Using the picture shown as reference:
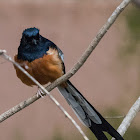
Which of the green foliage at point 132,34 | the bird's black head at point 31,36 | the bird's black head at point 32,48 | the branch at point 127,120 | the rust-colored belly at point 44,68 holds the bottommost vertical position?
the green foliage at point 132,34

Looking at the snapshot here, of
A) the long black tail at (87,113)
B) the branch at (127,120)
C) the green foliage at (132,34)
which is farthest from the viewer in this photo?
the green foliage at (132,34)

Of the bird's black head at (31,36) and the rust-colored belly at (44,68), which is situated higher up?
the bird's black head at (31,36)

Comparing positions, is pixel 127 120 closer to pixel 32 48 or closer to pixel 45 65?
pixel 45 65

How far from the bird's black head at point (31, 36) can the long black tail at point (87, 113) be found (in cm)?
38

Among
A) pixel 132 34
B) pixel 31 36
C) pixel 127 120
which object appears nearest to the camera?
pixel 127 120

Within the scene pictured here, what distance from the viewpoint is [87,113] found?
122 inches

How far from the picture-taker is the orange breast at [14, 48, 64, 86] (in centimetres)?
305

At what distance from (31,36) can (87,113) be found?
2.02ft

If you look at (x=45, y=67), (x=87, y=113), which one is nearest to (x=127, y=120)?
(x=87, y=113)

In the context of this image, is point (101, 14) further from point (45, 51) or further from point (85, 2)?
point (45, 51)

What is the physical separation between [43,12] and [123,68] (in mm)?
1789

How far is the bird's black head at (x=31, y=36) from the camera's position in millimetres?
3021

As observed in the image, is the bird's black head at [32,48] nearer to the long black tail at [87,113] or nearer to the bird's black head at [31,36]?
the bird's black head at [31,36]

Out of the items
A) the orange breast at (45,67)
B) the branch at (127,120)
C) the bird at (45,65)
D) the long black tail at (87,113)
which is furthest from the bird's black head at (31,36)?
the branch at (127,120)
